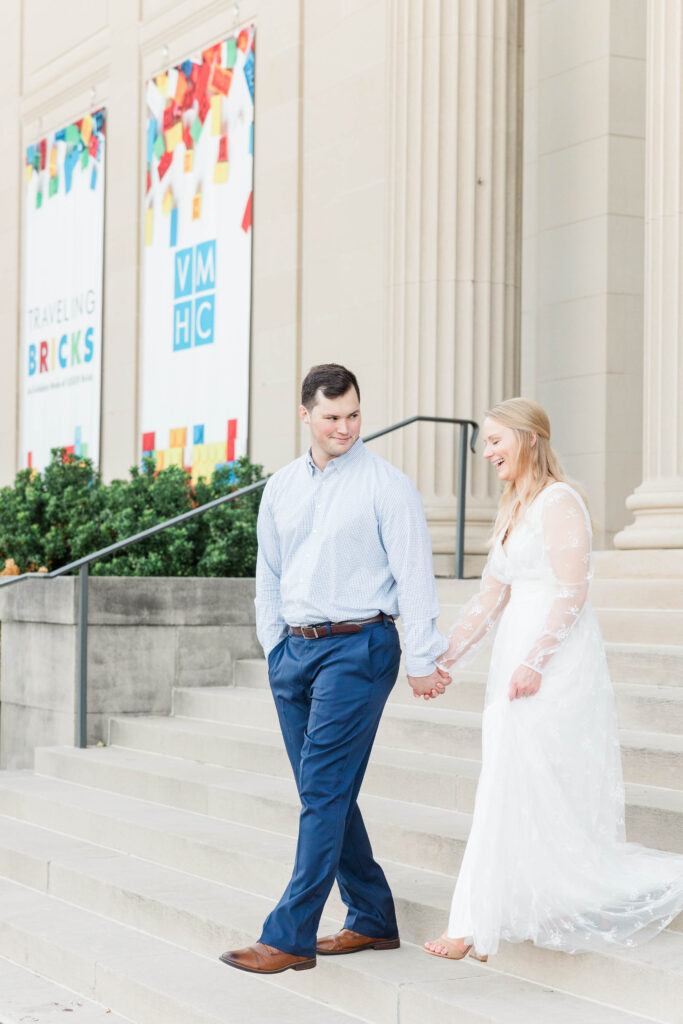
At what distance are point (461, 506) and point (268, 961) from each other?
508 cm

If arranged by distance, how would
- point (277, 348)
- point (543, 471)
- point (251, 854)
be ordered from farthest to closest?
point (277, 348)
point (251, 854)
point (543, 471)

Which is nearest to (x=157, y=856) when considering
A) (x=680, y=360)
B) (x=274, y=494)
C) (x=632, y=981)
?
(x=274, y=494)

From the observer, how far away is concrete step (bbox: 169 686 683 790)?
559 cm

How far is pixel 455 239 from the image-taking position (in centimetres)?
1004

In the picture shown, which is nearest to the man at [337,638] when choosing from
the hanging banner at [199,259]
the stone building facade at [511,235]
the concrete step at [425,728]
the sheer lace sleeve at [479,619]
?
the sheer lace sleeve at [479,619]

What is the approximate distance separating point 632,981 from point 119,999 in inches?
78.3

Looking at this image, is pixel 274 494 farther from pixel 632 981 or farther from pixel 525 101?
pixel 525 101

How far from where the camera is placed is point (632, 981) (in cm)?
418

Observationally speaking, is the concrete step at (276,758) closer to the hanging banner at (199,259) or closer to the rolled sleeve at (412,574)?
the rolled sleeve at (412,574)

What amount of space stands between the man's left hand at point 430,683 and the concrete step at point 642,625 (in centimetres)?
241

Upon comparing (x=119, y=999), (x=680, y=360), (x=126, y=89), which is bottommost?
(x=119, y=999)

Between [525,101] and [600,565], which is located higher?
[525,101]

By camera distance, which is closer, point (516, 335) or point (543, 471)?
point (543, 471)

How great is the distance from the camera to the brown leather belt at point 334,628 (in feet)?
14.9
